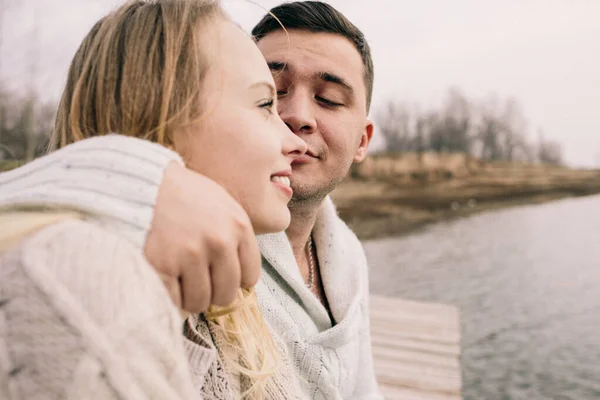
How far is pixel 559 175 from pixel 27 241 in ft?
47.9

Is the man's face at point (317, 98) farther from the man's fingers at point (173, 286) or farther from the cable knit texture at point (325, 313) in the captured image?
the man's fingers at point (173, 286)

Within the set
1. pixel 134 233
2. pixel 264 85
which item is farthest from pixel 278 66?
pixel 134 233

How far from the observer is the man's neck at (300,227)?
2.07 metres

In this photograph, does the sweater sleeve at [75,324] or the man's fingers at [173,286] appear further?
the man's fingers at [173,286]

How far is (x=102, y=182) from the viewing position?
27.2 inches

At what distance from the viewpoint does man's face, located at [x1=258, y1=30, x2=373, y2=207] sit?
1837 mm

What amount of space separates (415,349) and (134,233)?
3.37 meters

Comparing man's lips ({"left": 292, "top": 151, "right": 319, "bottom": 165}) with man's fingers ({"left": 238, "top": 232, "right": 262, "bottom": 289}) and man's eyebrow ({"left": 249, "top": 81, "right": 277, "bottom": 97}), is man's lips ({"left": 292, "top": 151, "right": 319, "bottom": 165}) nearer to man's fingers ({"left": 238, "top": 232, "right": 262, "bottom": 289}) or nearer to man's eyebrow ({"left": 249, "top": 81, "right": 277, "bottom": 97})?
man's eyebrow ({"left": 249, "top": 81, "right": 277, "bottom": 97})

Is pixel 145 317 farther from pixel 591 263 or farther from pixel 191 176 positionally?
pixel 591 263

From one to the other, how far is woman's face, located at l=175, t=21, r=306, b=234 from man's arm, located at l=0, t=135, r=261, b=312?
15cm

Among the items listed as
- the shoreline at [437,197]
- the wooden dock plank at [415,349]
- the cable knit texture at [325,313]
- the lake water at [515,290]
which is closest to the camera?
the cable knit texture at [325,313]

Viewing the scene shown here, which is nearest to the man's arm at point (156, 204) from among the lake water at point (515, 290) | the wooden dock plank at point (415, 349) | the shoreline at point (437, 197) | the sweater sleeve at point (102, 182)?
the sweater sleeve at point (102, 182)

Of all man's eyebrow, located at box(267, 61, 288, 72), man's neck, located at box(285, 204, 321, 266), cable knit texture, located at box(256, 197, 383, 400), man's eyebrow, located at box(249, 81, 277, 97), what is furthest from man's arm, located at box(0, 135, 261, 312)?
man's neck, located at box(285, 204, 321, 266)

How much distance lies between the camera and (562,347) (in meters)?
4.44
